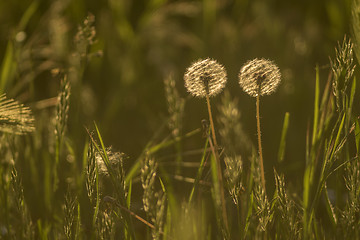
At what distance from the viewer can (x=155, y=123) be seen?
1908 mm

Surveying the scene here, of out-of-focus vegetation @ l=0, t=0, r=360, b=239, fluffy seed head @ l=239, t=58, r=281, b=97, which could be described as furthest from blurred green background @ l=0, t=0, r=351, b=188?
fluffy seed head @ l=239, t=58, r=281, b=97

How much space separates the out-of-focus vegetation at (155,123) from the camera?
0.95 metres

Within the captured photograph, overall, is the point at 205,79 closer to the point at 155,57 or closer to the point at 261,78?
the point at 261,78

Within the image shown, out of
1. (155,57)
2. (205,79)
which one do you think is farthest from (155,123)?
(205,79)

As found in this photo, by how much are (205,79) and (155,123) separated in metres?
0.98

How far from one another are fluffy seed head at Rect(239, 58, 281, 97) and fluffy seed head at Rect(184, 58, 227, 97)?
1.7 inches

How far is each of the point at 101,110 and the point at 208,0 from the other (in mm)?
737

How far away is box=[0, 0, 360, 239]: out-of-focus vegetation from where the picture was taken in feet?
3.12

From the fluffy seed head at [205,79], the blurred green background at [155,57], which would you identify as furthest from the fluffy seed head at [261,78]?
the blurred green background at [155,57]

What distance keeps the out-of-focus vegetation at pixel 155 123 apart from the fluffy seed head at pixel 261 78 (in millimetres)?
107

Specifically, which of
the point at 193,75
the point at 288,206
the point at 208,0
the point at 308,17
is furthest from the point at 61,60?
the point at 308,17

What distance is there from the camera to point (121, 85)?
86.1 inches

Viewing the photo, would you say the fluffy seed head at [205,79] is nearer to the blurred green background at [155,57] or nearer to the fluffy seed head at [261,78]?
the fluffy seed head at [261,78]

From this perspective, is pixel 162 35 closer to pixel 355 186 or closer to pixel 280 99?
pixel 280 99
